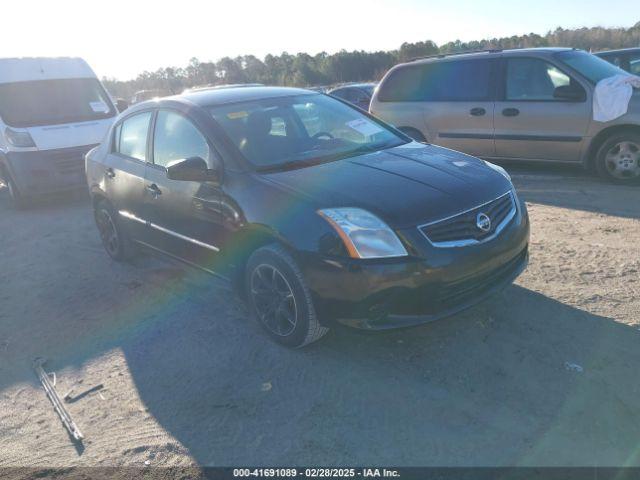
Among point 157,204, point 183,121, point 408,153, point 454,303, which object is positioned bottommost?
point 454,303

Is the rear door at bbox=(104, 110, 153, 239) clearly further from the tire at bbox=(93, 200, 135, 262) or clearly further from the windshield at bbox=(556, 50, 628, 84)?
the windshield at bbox=(556, 50, 628, 84)

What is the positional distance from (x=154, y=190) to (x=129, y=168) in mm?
626

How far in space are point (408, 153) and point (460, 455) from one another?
7.44 feet

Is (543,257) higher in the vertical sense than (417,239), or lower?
lower

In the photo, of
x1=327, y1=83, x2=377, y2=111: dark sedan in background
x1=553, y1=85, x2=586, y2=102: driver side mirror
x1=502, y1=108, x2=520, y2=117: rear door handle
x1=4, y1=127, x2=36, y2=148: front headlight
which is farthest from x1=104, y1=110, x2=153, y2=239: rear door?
x1=327, y1=83, x2=377, y2=111: dark sedan in background

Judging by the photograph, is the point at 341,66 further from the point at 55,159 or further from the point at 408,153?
the point at 408,153

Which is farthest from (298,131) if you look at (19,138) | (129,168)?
(19,138)

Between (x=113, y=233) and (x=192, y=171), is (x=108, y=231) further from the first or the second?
(x=192, y=171)

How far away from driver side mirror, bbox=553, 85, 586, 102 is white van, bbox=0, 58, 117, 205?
23.2 feet

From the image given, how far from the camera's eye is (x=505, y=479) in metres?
2.47

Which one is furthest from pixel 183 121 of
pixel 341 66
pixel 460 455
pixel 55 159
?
pixel 341 66

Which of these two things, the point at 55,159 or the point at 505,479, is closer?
the point at 505,479

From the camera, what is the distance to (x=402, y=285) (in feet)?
10.3

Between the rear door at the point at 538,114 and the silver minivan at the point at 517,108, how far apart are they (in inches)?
0.5
